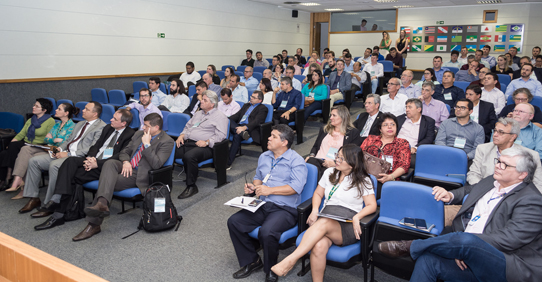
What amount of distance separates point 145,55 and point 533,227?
8658 millimetres

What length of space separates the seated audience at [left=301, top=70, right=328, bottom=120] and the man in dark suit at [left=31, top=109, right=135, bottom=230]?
11.0ft

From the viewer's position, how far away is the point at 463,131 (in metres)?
4.00

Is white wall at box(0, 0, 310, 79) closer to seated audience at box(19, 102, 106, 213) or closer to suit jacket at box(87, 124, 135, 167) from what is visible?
seated audience at box(19, 102, 106, 213)

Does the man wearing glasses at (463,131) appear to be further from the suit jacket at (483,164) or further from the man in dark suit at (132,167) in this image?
the man in dark suit at (132,167)

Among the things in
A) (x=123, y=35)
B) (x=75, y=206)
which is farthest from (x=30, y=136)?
(x=123, y=35)

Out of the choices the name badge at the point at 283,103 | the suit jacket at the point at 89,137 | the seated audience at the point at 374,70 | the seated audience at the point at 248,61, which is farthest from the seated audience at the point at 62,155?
the seated audience at the point at 248,61

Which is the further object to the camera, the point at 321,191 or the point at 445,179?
the point at 445,179

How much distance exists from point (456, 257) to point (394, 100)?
3589mm

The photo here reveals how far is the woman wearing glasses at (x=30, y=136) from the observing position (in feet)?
15.1

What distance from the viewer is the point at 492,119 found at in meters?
4.77

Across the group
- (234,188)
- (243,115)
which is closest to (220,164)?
(234,188)

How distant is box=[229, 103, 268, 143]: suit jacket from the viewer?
5.21m

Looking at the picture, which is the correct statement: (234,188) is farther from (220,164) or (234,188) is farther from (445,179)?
(445,179)

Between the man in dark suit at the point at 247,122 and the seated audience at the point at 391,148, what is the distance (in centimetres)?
186
